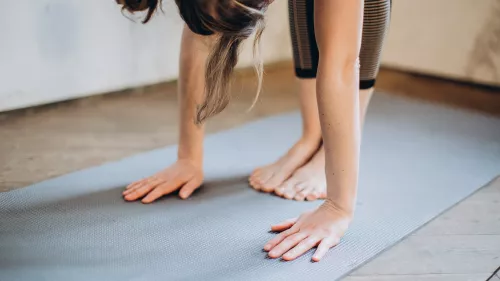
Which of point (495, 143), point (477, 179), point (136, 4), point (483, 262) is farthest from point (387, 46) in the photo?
point (136, 4)

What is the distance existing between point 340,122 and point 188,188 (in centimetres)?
36

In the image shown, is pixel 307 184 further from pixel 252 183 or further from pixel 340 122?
pixel 340 122

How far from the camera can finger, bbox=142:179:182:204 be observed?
112 cm

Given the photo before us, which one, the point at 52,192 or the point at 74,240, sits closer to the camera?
the point at 74,240

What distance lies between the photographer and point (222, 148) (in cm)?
144

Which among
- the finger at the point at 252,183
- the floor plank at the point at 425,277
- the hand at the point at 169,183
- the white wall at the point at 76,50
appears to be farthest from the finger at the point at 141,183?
the white wall at the point at 76,50

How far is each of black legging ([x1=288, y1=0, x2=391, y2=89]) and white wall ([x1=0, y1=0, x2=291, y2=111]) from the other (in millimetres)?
589

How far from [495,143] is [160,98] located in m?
1.00

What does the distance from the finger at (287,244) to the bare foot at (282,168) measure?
0.23 metres

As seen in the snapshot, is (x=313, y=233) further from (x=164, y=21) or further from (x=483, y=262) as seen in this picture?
(x=164, y=21)

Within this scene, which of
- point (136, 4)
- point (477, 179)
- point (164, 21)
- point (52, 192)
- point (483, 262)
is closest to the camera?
point (136, 4)

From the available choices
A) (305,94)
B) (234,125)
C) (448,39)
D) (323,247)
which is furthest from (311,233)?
(448,39)

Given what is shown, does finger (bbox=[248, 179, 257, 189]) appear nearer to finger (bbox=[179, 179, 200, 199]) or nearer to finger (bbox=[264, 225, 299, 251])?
finger (bbox=[179, 179, 200, 199])

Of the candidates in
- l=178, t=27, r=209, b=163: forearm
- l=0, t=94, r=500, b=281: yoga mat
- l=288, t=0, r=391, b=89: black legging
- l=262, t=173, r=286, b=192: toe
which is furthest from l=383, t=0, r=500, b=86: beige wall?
l=178, t=27, r=209, b=163: forearm
